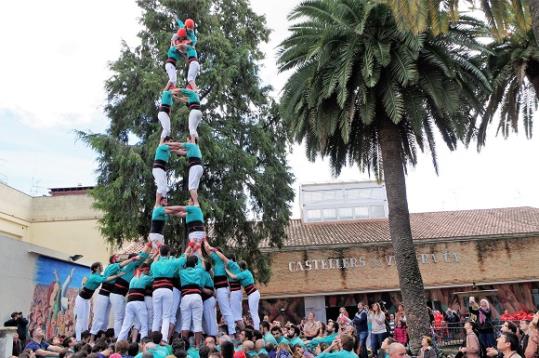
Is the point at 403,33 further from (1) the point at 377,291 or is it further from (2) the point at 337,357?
(1) the point at 377,291

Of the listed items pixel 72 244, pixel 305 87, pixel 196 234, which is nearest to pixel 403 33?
pixel 305 87

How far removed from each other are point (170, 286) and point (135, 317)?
1210mm

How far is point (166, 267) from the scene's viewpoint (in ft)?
35.2

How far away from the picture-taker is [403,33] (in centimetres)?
1470

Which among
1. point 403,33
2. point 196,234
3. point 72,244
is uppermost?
point 403,33

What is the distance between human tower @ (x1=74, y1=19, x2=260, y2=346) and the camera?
35.5 feet

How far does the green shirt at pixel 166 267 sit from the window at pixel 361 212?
86.3 feet

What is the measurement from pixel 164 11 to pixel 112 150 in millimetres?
7266

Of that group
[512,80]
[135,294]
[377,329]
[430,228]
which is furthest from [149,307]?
[430,228]

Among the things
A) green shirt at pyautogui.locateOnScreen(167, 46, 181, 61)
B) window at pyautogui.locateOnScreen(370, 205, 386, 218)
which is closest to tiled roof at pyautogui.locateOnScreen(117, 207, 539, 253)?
window at pyautogui.locateOnScreen(370, 205, 386, 218)

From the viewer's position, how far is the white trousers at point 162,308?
10.7 m

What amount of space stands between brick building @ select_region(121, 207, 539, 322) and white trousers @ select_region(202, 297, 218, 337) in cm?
1769

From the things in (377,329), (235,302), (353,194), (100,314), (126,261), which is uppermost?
(353,194)

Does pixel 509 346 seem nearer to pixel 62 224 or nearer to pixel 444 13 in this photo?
pixel 444 13
